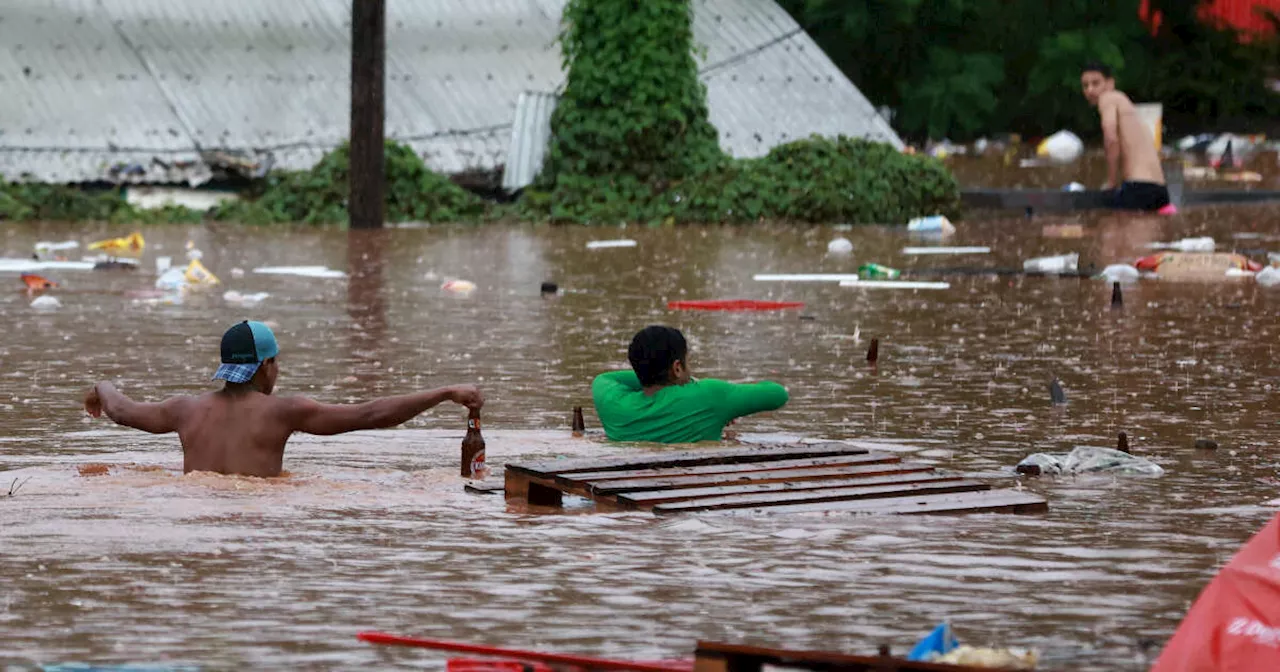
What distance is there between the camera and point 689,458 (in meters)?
8.55

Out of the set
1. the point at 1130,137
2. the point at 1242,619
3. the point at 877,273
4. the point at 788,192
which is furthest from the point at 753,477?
the point at 788,192

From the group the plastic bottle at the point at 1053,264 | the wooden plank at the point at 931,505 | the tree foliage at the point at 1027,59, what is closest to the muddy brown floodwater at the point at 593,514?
the wooden plank at the point at 931,505

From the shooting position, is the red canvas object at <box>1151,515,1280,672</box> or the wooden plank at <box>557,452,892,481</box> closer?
the red canvas object at <box>1151,515,1280,672</box>

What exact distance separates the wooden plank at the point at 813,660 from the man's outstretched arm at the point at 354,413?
11.3ft

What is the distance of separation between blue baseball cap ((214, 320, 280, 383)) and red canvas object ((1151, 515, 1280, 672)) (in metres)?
4.41

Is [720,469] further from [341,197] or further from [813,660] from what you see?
[341,197]

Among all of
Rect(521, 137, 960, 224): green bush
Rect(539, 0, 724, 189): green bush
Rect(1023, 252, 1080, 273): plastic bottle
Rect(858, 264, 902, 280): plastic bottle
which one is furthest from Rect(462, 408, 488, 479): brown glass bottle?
Rect(539, 0, 724, 189): green bush

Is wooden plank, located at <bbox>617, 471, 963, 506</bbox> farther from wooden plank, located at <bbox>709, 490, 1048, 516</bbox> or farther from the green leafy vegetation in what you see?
the green leafy vegetation

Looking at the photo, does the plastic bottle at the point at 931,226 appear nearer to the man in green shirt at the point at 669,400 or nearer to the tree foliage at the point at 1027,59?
the tree foliage at the point at 1027,59

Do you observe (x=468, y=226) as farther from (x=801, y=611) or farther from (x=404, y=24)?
(x=801, y=611)

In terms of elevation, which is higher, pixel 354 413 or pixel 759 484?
pixel 354 413

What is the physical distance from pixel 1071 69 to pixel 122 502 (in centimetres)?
2970

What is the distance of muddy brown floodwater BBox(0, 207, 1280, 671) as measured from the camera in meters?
5.98

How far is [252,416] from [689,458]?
162 centimetres
